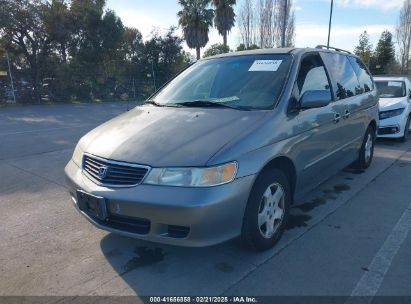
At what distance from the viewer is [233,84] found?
12.6ft

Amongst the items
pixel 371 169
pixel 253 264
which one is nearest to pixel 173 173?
pixel 253 264

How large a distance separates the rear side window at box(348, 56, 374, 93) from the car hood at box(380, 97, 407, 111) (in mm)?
2289

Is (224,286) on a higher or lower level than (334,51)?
lower

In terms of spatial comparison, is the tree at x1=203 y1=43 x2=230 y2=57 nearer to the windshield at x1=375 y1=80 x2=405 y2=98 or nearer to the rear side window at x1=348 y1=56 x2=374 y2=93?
the windshield at x1=375 y1=80 x2=405 y2=98

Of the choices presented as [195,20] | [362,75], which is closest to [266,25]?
[195,20]

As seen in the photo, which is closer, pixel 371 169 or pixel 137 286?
pixel 137 286

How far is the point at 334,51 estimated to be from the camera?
A: 16.5 ft

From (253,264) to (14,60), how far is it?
2532cm

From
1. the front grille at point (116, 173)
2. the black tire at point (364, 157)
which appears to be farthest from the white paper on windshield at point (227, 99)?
the black tire at point (364, 157)

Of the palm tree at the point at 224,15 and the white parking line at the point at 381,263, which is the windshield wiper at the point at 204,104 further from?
the palm tree at the point at 224,15

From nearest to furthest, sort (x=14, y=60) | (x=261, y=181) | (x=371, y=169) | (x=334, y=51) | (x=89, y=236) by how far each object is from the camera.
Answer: (x=261, y=181) < (x=89, y=236) < (x=334, y=51) < (x=371, y=169) < (x=14, y=60)

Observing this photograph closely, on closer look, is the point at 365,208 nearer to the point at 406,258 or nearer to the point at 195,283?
the point at 406,258

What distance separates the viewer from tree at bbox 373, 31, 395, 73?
5338 cm

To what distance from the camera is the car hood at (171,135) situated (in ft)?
9.13
